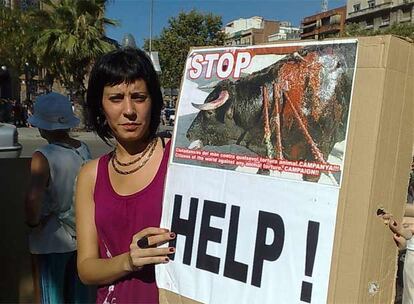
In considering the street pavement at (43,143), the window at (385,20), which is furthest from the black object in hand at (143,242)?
the window at (385,20)

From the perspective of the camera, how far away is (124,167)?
1.40 m

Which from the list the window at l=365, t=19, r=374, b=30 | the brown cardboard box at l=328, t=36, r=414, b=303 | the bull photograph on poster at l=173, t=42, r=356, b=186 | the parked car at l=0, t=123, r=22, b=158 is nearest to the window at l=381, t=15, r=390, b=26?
the window at l=365, t=19, r=374, b=30

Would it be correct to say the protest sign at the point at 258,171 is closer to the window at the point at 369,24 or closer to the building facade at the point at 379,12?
the building facade at the point at 379,12

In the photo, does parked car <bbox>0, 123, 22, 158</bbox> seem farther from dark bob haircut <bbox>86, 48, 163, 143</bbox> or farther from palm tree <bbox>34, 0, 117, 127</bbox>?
palm tree <bbox>34, 0, 117, 127</bbox>

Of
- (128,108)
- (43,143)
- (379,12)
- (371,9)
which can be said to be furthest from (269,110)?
(371,9)

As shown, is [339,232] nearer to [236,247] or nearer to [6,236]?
[236,247]

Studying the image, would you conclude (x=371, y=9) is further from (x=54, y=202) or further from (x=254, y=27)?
(x=54, y=202)

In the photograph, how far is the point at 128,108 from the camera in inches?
51.6

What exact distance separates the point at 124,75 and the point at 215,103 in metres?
0.31

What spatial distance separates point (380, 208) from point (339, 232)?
97 mm

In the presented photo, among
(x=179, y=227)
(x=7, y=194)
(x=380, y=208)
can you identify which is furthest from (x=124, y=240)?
(x=7, y=194)

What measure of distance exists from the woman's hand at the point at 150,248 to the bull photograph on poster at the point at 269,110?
20 centimetres

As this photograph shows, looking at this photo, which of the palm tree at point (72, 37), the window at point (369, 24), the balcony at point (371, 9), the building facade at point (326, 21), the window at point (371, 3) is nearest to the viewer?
the palm tree at point (72, 37)

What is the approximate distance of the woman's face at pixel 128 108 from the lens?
1.32 m
